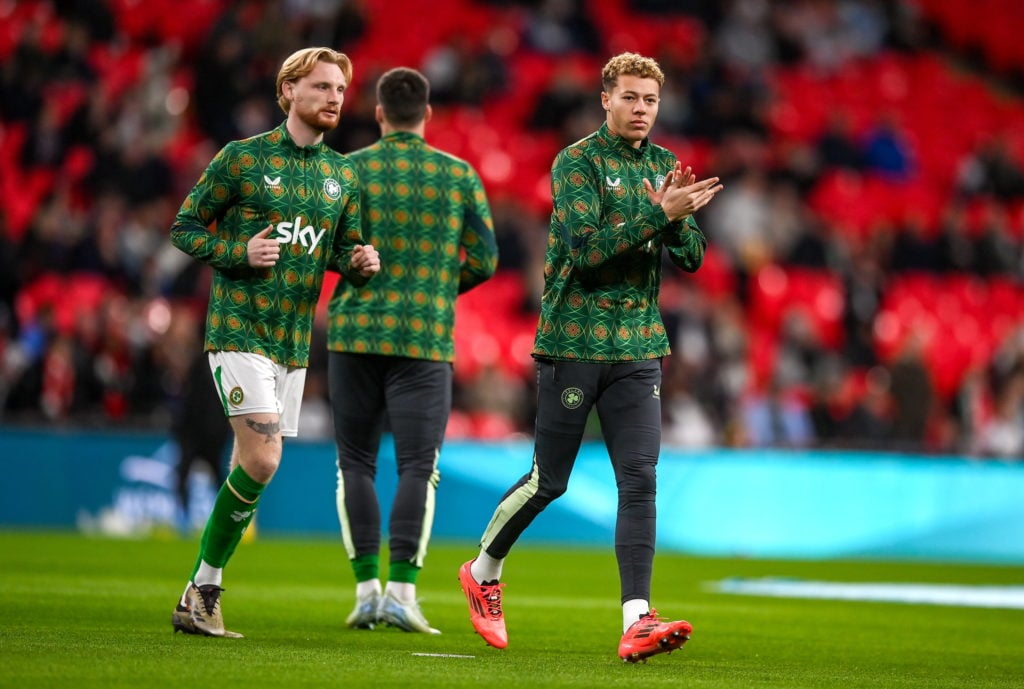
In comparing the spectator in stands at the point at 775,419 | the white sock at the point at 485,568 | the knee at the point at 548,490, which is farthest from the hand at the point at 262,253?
the spectator in stands at the point at 775,419

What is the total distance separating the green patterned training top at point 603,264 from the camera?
7051 mm

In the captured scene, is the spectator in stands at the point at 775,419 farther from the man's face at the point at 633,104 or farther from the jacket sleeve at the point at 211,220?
the jacket sleeve at the point at 211,220

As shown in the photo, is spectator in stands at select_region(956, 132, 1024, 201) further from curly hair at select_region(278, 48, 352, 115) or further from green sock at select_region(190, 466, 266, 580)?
green sock at select_region(190, 466, 266, 580)

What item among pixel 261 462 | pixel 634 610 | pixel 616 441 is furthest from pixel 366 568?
pixel 634 610

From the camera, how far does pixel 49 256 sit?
1830cm

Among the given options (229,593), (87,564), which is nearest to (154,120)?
(87,564)

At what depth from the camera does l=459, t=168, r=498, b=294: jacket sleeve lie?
855 centimetres

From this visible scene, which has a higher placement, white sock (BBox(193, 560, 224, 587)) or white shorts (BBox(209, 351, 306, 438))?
white shorts (BBox(209, 351, 306, 438))

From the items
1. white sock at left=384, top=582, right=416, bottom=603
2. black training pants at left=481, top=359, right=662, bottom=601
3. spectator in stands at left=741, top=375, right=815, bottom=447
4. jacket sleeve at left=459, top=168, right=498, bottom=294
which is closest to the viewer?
black training pants at left=481, top=359, right=662, bottom=601

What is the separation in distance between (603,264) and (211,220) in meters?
1.77

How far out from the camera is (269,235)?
7305mm

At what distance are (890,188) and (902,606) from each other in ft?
50.0

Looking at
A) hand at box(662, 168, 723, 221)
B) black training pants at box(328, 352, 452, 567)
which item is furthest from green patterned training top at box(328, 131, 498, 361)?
hand at box(662, 168, 723, 221)

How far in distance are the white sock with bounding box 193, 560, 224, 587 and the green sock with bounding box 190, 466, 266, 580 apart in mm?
16
